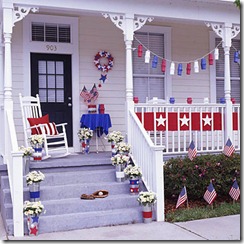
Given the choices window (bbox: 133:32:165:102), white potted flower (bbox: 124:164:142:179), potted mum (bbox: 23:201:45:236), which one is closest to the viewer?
potted mum (bbox: 23:201:45:236)

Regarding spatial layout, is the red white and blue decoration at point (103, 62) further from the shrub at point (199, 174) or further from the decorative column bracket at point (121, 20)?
the shrub at point (199, 174)

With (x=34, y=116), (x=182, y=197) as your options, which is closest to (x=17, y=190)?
(x=182, y=197)

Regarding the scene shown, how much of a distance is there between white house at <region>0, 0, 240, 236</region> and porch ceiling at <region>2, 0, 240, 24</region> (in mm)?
16

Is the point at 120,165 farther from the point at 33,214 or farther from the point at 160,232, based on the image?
the point at 33,214

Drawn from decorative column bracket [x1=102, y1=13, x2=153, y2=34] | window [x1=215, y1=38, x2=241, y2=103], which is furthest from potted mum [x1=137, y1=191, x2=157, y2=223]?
window [x1=215, y1=38, x2=241, y2=103]

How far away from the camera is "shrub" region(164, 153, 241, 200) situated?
243 inches

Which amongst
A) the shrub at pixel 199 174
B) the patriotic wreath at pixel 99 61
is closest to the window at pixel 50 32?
the patriotic wreath at pixel 99 61

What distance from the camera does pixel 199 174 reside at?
6219 millimetres

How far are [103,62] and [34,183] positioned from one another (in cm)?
366

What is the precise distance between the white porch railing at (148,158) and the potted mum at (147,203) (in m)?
0.16

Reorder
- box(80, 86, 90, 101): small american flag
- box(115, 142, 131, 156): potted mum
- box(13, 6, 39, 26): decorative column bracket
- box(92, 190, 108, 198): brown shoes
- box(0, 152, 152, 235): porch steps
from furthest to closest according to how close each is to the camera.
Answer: box(80, 86, 90, 101): small american flag, box(115, 142, 131, 156): potted mum, box(13, 6, 39, 26): decorative column bracket, box(92, 190, 108, 198): brown shoes, box(0, 152, 152, 235): porch steps

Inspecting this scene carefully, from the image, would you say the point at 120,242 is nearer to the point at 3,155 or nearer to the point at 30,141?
the point at 30,141

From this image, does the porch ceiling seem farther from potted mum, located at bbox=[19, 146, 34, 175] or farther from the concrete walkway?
the concrete walkway

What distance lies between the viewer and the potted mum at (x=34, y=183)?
5230 millimetres
